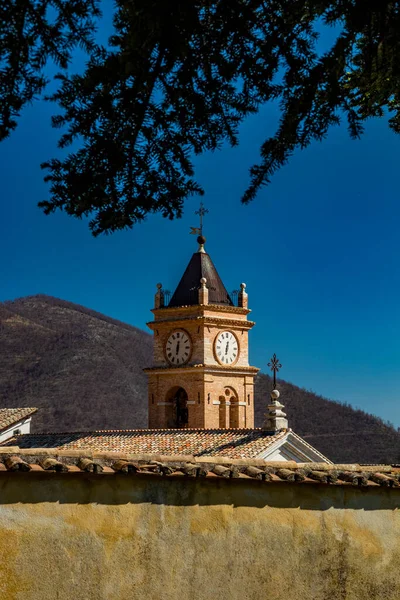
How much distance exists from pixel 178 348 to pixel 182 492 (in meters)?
22.1

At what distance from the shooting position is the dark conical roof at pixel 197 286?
28.7 meters

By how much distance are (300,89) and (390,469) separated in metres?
4.09

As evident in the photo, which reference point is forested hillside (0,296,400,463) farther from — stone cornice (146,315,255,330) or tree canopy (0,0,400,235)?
tree canopy (0,0,400,235)

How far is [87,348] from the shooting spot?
265 ft

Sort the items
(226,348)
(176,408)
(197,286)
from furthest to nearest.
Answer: (176,408) < (197,286) < (226,348)

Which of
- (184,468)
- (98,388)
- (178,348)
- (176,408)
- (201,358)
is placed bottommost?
(184,468)

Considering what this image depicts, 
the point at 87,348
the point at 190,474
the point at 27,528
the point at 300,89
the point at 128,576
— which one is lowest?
the point at 128,576

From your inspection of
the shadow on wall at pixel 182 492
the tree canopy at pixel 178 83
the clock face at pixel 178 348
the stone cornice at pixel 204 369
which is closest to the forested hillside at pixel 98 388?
the stone cornice at pixel 204 369

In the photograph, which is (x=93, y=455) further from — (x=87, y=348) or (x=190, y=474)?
(x=87, y=348)

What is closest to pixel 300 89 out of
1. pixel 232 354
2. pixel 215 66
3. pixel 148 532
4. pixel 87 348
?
pixel 215 66

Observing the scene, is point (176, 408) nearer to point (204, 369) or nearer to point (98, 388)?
point (204, 369)

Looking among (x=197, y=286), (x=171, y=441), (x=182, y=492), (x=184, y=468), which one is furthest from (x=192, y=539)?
(x=197, y=286)

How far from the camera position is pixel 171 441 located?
22.9 meters

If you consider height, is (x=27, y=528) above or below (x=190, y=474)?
below
